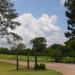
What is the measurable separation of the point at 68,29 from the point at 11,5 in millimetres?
30926

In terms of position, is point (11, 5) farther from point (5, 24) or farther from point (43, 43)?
point (43, 43)

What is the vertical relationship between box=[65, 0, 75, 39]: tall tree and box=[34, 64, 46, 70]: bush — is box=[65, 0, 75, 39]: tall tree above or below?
above

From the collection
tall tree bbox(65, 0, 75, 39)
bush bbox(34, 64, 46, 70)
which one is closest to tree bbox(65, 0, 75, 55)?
tall tree bbox(65, 0, 75, 39)

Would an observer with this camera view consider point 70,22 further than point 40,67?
Yes

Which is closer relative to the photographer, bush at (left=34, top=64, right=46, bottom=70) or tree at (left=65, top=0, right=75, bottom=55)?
bush at (left=34, top=64, right=46, bottom=70)

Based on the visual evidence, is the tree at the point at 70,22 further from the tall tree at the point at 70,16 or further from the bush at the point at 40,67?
the bush at the point at 40,67

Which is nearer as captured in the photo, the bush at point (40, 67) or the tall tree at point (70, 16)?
the bush at point (40, 67)

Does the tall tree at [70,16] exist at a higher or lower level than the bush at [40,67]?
higher

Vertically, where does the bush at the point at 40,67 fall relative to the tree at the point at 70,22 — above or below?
below

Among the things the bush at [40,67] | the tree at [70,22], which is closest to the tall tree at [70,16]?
the tree at [70,22]

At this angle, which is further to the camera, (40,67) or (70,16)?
(70,16)

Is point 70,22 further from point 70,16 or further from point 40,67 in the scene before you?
point 40,67

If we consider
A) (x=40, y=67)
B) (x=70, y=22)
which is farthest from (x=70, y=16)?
(x=40, y=67)

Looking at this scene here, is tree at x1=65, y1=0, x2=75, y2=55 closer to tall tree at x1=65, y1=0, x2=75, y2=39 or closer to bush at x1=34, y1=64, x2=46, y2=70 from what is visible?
tall tree at x1=65, y1=0, x2=75, y2=39
